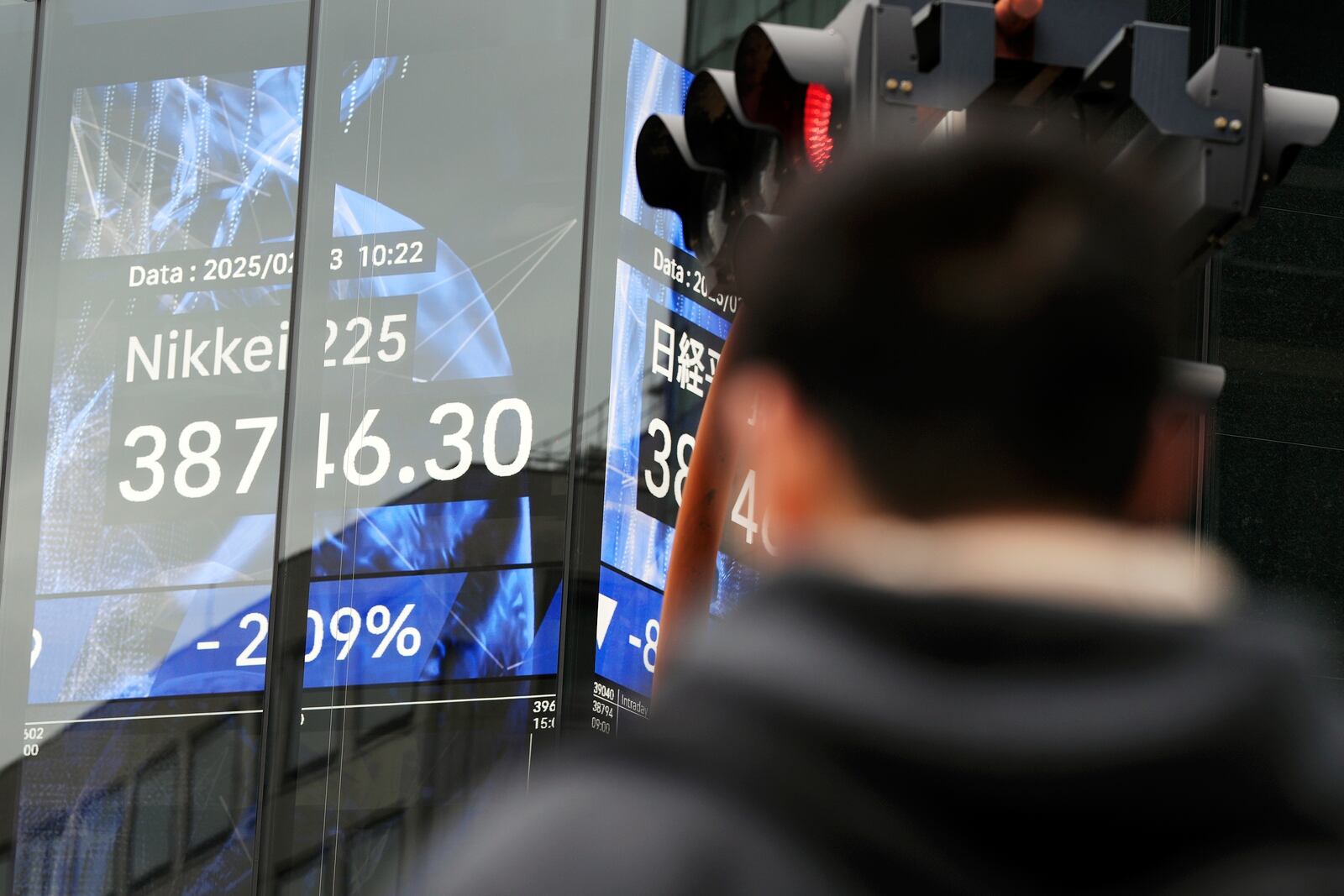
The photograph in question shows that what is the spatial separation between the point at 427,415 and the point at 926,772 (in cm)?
760

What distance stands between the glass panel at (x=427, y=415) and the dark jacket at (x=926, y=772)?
714 cm

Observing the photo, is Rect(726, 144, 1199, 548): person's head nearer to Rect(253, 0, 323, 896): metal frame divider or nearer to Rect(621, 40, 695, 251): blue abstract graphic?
Rect(621, 40, 695, 251): blue abstract graphic

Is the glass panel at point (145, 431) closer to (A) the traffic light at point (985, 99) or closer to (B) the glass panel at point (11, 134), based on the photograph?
(B) the glass panel at point (11, 134)

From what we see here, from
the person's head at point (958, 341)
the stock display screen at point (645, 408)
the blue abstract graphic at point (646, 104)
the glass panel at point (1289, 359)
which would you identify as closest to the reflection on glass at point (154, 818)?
the stock display screen at point (645, 408)

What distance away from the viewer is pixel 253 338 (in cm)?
865

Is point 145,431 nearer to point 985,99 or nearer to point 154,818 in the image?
point 154,818

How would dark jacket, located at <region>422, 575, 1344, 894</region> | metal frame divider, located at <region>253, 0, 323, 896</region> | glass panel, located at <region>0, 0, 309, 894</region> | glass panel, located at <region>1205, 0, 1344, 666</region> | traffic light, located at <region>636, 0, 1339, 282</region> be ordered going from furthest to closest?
glass panel, located at <region>1205, 0, 1344, 666</region> < glass panel, located at <region>0, 0, 309, 894</region> < metal frame divider, located at <region>253, 0, 323, 896</region> < traffic light, located at <region>636, 0, 1339, 282</region> < dark jacket, located at <region>422, 575, 1344, 894</region>

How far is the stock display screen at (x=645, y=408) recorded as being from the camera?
8.03 meters

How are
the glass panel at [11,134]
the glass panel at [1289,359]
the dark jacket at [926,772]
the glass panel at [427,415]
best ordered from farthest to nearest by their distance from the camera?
the glass panel at [11,134], the glass panel at [1289,359], the glass panel at [427,415], the dark jacket at [926,772]

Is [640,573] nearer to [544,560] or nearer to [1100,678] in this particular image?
[544,560]

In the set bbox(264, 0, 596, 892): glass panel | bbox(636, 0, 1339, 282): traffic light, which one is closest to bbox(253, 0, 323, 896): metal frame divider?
bbox(264, 0, 596, 892): glass panel

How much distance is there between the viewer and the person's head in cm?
82

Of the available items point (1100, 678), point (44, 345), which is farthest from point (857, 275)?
point (44, 345)

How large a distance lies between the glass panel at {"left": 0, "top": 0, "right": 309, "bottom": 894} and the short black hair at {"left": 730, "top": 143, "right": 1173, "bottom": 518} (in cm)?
773
